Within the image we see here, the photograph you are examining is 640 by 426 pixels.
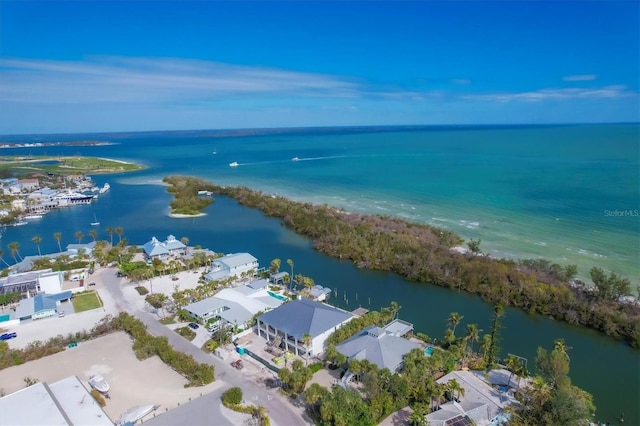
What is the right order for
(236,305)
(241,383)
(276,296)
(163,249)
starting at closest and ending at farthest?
(241,383) < (236,305) < (276,296) < (163,249)

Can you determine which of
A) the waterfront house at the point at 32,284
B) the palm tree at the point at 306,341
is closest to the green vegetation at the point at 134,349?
the palm tree at the point at 306,341

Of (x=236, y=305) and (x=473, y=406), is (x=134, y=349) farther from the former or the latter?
(x=473, y=406)

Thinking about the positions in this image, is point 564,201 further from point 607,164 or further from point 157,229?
point 157,229

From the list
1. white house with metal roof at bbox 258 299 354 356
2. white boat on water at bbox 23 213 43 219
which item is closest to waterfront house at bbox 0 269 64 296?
white house with metal roof at bbox 258 299 354 356

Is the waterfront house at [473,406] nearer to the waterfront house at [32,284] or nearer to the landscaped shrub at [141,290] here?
the landscaped shrub at [141,290]

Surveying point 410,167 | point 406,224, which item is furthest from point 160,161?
point 406,224

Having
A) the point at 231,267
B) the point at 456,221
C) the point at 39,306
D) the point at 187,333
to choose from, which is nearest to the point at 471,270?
the point at 456,221
